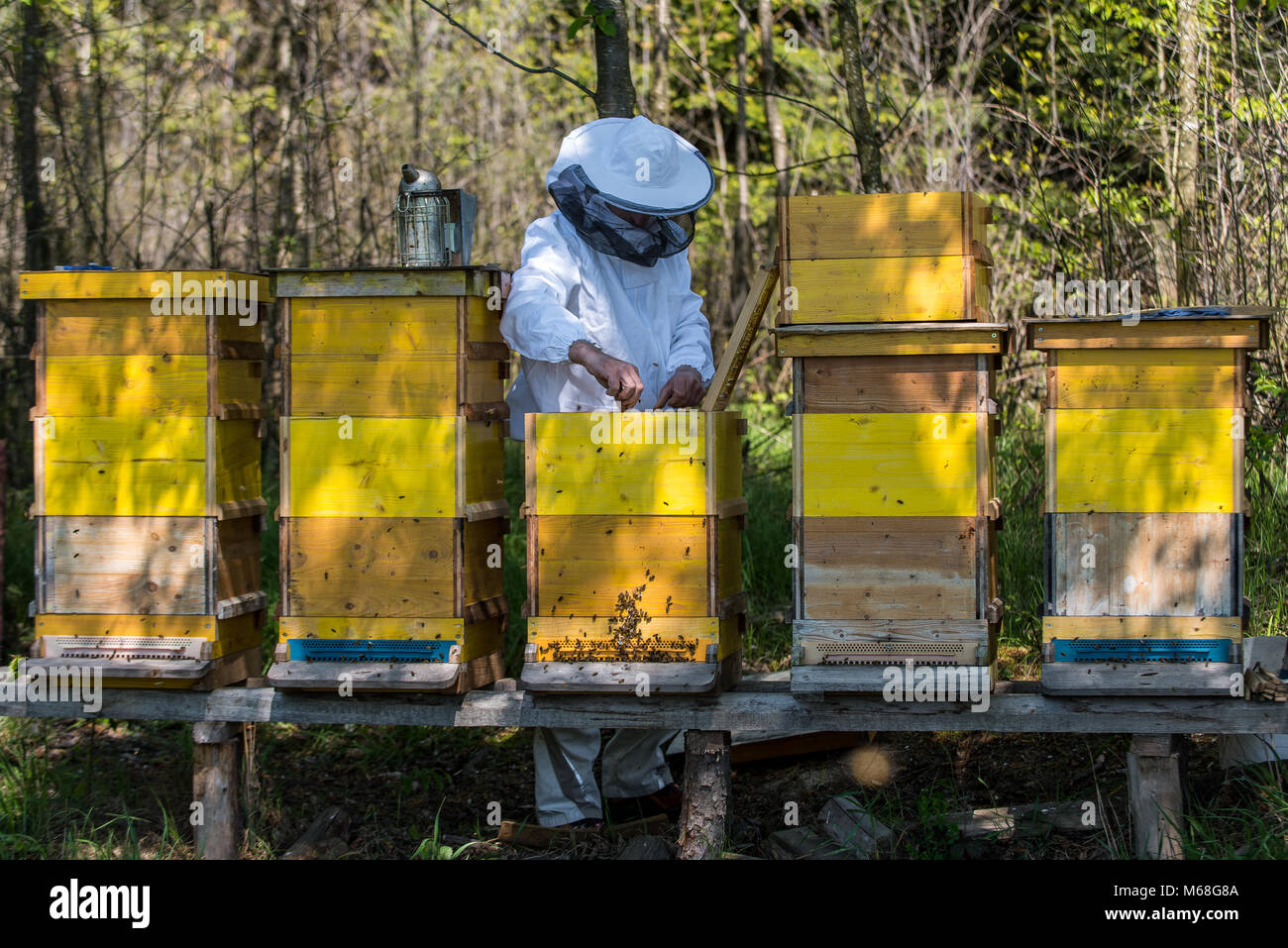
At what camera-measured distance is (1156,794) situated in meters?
3.46

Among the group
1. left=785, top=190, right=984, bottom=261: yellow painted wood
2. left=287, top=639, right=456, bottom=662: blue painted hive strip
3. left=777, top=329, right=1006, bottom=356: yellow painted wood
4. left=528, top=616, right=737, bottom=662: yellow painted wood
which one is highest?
left=785, top=190, right=984, bottom=261: yellow painted wood

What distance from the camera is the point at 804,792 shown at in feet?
14.0

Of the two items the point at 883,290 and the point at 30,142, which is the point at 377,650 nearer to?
the point at 883,290

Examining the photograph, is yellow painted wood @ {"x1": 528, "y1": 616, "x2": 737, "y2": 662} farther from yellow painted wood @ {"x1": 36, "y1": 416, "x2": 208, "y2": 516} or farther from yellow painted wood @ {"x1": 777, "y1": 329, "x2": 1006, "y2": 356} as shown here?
yellow painted wood @ {"x1": 36, "y1": 416, "x2": 208, "y2": 516}

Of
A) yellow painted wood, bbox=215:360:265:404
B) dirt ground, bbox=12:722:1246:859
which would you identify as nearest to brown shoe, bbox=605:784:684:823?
dirt ground, bbox=12:722:1246:859

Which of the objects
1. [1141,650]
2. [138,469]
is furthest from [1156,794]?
[138,469]

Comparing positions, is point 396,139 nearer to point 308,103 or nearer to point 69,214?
point 308,103

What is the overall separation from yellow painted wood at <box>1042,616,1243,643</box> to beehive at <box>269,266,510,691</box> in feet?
5.68

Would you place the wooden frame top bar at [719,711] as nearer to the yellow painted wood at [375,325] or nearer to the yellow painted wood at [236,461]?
the yellow painted wood at [236,461]

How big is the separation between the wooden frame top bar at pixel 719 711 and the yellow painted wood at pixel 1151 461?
57 cm

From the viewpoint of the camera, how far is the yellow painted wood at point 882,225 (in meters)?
3.40

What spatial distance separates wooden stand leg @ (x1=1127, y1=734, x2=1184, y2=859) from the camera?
3.42 m

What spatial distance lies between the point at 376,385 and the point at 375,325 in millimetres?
182

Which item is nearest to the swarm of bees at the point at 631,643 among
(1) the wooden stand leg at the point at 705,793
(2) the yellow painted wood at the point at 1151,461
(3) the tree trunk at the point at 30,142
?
(1) the wooden stand leg at the point at 705,793
